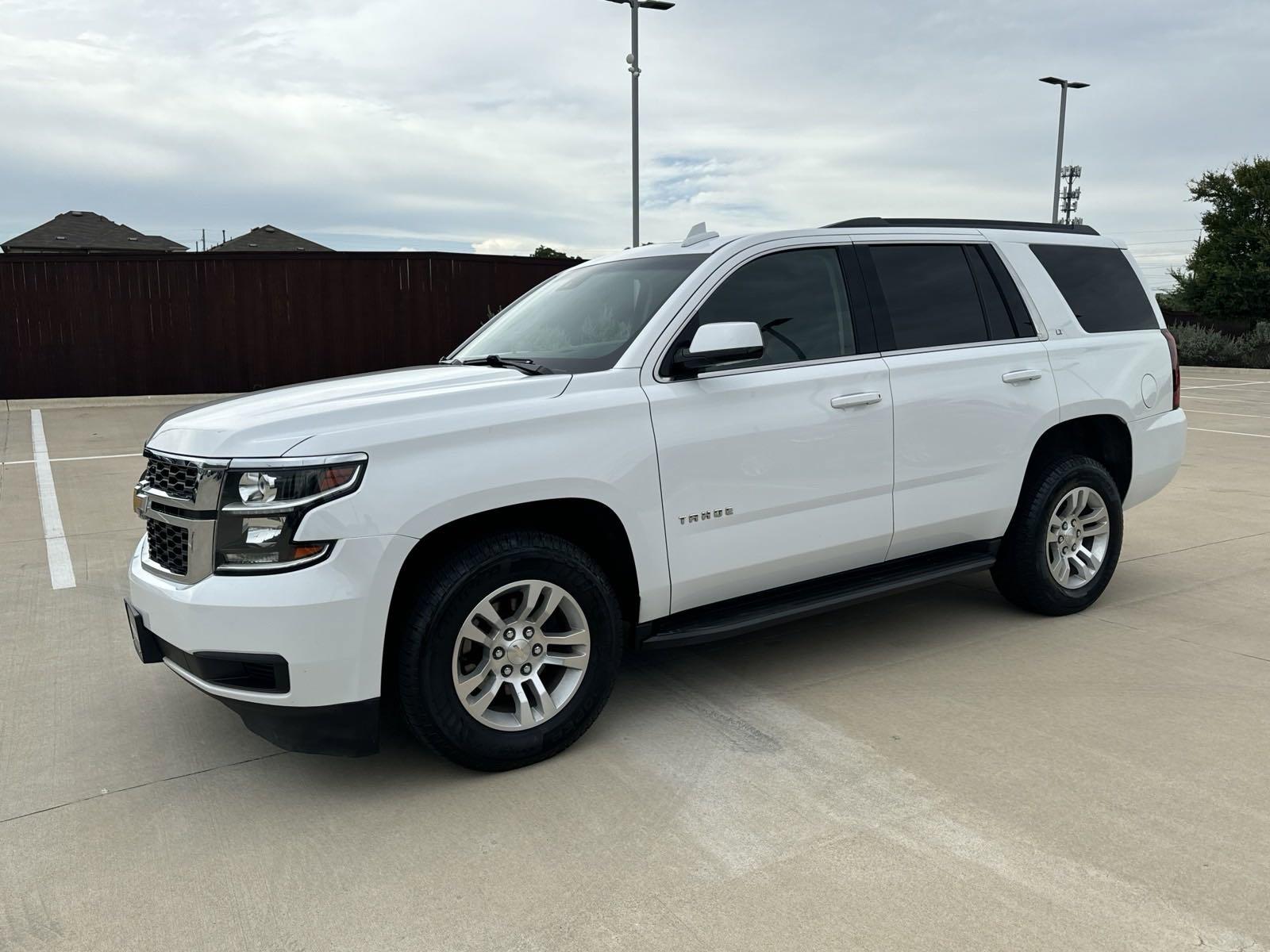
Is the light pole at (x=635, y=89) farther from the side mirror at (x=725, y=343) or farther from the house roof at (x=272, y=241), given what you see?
the house roof at (x=272, y=241)

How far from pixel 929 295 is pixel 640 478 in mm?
1806

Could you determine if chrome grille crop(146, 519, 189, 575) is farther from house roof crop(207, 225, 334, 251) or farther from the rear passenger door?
house roof crop(207, 225, 334, 251)

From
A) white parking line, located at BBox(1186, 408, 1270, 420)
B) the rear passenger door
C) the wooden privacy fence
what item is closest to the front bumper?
the rear passenger door

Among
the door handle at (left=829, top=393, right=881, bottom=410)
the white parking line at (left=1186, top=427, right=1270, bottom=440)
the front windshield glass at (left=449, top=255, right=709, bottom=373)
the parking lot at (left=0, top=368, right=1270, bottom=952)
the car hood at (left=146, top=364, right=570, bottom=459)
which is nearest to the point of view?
the parking lot at (left=0, top=368, right=1270, bottom=952)

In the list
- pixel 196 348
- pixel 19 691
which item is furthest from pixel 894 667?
pixel 196 348

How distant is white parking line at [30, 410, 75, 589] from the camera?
6.04 meters

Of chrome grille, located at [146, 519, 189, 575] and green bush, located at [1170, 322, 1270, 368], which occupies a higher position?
green bush, located at [1170, 322, 1270, 368]

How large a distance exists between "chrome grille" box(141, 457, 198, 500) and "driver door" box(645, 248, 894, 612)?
153cm

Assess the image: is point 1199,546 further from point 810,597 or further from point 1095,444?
point 810,597

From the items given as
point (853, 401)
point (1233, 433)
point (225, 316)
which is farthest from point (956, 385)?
point (225, 316)

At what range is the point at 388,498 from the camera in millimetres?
3072

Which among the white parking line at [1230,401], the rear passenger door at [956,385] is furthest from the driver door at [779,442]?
the white parking line at [1230,401]

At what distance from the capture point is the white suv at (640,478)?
3072mm

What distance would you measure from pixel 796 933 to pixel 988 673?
209 cm
